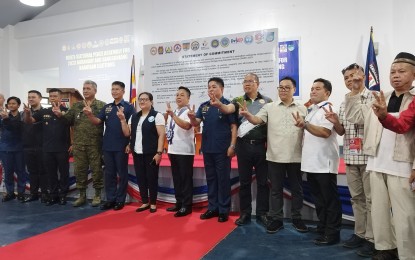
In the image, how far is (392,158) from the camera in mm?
1792

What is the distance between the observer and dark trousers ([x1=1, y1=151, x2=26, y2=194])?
4.12m

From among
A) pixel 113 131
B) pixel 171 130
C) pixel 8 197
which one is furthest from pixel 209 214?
pixel 8 197

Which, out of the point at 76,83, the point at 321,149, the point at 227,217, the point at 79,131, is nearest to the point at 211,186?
the point at 227,217

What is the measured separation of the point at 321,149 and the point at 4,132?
394 cm

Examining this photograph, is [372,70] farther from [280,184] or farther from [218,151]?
[218,151]

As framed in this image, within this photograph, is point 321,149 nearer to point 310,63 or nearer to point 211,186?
point 211,186

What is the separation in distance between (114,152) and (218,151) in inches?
51.4

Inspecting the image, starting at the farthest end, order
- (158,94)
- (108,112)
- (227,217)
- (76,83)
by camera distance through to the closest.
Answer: (76,83) → (158,94) → (108,112) → (227,217)

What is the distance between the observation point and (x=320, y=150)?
7.80 feet

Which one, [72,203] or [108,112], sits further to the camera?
[72,203]

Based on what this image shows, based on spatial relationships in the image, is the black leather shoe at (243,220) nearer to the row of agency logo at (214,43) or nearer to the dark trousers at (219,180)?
the dark trousers at (219,180)

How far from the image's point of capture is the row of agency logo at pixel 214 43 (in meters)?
4.61

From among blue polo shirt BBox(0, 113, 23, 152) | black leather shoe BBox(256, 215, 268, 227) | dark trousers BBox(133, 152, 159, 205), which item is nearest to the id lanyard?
dark trousers BBox(133, 152, 159, 205)

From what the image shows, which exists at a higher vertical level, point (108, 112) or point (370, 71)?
point (370, 71)
